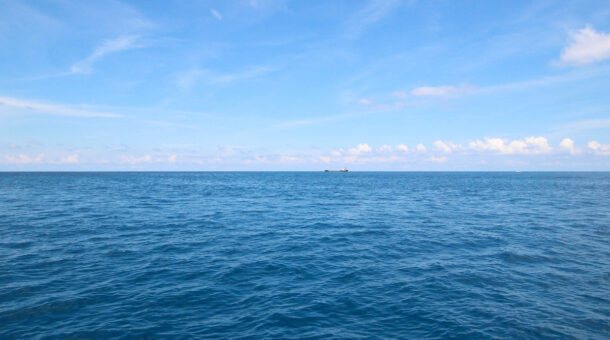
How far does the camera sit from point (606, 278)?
706 inches

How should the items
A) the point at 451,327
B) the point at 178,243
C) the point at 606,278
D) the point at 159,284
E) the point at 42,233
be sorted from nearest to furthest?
the point at 451,327, the point at 159,284, the point at 606,278, the point at 178,243, the point at 42,233

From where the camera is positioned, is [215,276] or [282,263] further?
[282,263]

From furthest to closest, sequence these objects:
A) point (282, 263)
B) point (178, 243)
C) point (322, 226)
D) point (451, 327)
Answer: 1. point (322, 226)
2. point (178, 243)
3. point (282, 263)
4. point (451, 327)

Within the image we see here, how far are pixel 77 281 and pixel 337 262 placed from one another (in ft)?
50.5

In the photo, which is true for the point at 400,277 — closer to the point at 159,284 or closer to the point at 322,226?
the point at 159,284

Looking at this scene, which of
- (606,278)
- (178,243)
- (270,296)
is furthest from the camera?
(178,243)

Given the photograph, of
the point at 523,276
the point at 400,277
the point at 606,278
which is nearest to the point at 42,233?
the point at 400,277

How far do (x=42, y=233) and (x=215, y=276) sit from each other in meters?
21.5

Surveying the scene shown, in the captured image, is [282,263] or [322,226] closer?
[282,263]

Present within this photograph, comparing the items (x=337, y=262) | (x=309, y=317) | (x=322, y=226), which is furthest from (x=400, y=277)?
(x=322, y=226)

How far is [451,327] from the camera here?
41.4 ft

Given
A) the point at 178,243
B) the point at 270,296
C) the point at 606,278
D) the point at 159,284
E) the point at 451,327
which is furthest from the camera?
the point at 178,243

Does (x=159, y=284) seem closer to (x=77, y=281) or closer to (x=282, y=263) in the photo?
(x=77, y=281)

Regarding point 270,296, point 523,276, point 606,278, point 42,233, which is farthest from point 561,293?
point 42,233
